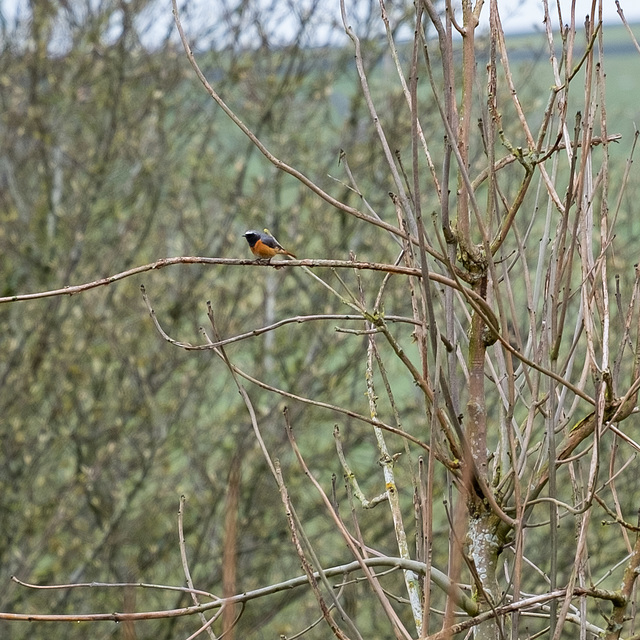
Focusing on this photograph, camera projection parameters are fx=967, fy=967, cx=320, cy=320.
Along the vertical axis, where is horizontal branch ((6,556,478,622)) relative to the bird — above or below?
below

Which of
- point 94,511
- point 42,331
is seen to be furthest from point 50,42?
point 94,511

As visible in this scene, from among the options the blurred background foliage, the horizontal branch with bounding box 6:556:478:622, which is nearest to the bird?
the horizontal branch with bounding box 6:556:478:622

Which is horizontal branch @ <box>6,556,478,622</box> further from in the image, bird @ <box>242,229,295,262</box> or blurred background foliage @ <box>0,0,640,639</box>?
blurred background foliage @ <box>0,0,640,639</box>

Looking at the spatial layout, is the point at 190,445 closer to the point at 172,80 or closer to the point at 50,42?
the point at 172,80

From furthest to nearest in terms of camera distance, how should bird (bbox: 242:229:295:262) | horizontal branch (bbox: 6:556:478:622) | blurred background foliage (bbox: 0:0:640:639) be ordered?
blurred background foliage (bbox: 0:0:640:639) < bird (bbox: 242:229:295:262) < horizontal branch (bbox: 6:556:478:622)

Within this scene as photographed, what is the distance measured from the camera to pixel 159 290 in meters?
11.5

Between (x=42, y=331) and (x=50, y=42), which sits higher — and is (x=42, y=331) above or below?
below

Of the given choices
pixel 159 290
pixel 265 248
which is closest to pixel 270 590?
pixel 265 248

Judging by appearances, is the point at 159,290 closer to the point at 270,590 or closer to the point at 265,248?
the point at 265,248

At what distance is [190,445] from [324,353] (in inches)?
76.2

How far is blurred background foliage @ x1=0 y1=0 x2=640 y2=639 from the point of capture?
413 inches

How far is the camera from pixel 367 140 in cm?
1155

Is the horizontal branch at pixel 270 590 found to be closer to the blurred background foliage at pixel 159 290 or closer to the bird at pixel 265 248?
the bird at pixel 265 248

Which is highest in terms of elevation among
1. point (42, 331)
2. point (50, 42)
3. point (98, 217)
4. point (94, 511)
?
point (50, 42)
